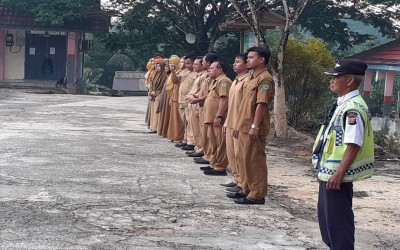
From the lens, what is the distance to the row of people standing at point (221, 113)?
7.20 m

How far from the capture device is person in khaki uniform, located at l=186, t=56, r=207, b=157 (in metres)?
10.2

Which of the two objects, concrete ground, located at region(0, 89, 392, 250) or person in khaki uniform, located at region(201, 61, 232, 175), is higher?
person in khaki uniform, located at region(201, 61, 232, 175)

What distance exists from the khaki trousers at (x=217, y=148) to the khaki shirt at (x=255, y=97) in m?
1.69

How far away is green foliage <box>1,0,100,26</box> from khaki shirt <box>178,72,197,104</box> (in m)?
15.0

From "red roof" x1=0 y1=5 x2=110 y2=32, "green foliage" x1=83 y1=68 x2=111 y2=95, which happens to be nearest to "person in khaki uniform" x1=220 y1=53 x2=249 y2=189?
"red roof" x1=0 y1=5 x2=110 y2=32

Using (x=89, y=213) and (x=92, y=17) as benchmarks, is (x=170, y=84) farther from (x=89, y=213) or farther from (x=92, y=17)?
(x=92, y=17)

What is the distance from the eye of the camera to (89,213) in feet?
20.7

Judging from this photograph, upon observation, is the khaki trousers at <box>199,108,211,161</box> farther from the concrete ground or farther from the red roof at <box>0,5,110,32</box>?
the red roof at <box>0,5,110,32</box>

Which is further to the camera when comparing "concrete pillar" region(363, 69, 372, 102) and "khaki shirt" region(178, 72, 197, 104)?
"concrete pillar" region(363, 69, 372, 102)

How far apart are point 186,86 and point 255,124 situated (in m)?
4.45

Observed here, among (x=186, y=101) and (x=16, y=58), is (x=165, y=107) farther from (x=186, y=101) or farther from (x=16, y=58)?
(x=16, y=58)

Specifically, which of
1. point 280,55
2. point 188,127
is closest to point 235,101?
point 188,127

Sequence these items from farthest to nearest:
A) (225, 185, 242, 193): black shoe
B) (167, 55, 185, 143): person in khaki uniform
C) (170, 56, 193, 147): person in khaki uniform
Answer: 1. (167, 55, 185, 143): person in khaki uniform
2. (170, 56, 193, 147): person in khaki uniform
3. (225, 185, 242, 193): black shoe

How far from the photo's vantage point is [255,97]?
284 inches
